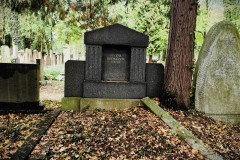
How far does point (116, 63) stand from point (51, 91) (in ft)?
19.1

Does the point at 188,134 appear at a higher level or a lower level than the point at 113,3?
lower

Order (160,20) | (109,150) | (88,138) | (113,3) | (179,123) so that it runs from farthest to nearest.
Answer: (160,20) → (113,3) → (179,123) → (88,138) → (109,150)

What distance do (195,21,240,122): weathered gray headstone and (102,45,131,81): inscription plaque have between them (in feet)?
6.13

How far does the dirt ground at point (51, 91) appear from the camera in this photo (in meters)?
10.3

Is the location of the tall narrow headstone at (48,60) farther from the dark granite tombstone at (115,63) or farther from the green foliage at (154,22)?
the dark granite tombstone at (115,63)

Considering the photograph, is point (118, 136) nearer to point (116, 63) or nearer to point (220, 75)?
point (116, 63)

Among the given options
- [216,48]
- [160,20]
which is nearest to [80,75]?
[216,48]

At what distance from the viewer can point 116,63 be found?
6734 mm

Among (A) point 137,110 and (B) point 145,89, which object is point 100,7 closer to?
(B) point 145,89

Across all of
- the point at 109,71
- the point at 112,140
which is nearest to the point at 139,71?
the point at 109,71

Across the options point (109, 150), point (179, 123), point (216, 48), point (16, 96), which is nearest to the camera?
point (109, 150)

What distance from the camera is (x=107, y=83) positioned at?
21.5 ft

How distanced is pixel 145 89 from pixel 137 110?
776mm

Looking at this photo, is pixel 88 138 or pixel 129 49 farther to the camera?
pixel 129 49
